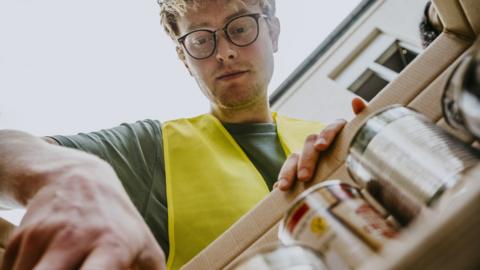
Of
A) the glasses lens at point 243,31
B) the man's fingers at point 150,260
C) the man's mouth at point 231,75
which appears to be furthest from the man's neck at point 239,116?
the man's fingers at point 150,260

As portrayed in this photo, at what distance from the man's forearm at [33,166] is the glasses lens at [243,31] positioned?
2.57 feet

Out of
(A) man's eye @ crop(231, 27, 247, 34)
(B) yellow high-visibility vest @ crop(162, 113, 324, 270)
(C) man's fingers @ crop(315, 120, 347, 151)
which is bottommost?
(B) yellow high-visibility vest @ crop(162, 113, 324, 270)

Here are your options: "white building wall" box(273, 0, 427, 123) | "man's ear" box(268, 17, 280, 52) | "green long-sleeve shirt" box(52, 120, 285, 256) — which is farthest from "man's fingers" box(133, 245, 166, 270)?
"white building wall" box(273, 0, 427, 123)

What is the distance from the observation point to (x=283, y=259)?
360 mm

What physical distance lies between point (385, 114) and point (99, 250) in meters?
0.39

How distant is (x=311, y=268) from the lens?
35cm

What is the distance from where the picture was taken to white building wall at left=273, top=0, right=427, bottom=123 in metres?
3.38

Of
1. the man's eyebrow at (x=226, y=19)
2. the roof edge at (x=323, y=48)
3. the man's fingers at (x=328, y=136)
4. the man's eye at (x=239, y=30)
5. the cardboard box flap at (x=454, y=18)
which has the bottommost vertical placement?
the roof edge at (x=323, y=48)

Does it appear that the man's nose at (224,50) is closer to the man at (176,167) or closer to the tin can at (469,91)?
the man at (176,167)

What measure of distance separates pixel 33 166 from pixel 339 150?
54 centimetres

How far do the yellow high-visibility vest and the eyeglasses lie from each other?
0.25m

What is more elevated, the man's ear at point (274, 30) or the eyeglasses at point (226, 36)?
the eyeglasses at point (226, 36)

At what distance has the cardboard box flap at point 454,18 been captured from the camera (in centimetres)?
66

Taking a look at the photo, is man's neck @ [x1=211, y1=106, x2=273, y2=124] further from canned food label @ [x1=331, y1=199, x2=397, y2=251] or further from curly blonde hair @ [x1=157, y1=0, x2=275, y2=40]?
canned food label @ [x1=331, y1=199, x2=397, y2=251]
